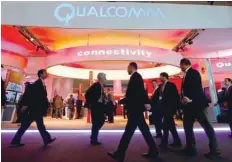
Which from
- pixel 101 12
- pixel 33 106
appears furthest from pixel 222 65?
pixel 33 106

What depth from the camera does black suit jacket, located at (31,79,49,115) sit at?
3.89m

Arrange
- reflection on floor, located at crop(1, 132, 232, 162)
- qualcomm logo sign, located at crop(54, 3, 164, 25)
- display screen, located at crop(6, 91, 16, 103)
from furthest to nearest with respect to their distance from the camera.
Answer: display screen, located at crop(6, 91, 16, 103) → qualcomm logo sign, located at crop(54, 3, 164, 25) → reflection on floor, located at crop(1, 132, 232, 162)

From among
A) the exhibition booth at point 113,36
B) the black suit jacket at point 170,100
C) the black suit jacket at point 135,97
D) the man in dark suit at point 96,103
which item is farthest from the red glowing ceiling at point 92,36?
the black suit jacket at point 135,97

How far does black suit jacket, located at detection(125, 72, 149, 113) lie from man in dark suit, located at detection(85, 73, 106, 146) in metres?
1.31

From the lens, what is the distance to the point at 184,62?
11.3ft

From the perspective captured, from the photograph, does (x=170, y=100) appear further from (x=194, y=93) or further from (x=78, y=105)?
(x=78, y=105)

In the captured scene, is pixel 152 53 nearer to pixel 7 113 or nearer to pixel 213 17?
pixel 213 17

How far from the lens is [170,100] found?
3859 mm

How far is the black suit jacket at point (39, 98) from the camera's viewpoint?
3.89 meters

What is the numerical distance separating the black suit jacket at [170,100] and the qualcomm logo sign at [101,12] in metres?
2.30

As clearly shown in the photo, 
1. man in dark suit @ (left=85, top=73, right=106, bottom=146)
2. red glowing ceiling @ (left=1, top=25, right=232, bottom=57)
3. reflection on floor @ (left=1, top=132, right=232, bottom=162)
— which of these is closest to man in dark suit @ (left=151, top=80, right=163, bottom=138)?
reflection on floor @ (left=1, top=132, right=232, bottom=162)

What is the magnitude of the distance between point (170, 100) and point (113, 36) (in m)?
5.52

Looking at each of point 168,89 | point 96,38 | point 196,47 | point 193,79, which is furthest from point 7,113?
point 196,47

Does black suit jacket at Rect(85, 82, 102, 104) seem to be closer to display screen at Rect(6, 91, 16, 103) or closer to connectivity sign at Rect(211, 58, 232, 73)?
display screen at Rect(6, 91, 16, 103)
